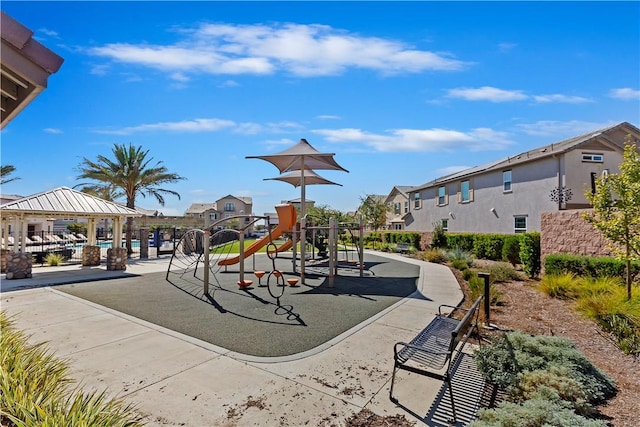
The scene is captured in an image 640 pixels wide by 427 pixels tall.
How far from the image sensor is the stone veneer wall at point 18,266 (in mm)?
11648

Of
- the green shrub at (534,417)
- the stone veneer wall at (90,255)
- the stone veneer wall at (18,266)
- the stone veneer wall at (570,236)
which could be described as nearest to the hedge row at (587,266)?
the stone veneer wall at (570,236)

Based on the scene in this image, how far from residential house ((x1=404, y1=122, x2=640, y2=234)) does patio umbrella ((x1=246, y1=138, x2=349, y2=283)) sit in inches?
442

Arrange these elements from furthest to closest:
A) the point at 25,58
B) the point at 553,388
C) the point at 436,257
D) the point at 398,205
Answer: the point at 398,205
the point at 436,257
the point at 553,388
the point at 25,58

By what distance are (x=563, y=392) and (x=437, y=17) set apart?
842 centimetres

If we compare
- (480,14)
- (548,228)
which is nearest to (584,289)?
(548,228)

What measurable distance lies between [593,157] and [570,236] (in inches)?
394

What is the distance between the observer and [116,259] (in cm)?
1420

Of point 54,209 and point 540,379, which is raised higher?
point 54,209

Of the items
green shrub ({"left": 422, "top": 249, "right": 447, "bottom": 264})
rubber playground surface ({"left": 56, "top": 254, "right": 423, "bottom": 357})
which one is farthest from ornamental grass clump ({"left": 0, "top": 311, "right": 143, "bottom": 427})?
green shrub ({"left": 422, "top": 249, "right": 447, "bottom": 264})

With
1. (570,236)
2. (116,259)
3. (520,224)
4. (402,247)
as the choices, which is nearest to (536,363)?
(570,236)

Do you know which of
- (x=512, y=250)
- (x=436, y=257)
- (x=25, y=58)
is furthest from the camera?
(x=436, y=257)

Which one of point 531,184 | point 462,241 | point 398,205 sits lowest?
point 462,241

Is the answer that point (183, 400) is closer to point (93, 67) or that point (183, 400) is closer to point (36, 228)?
point (93, 67)

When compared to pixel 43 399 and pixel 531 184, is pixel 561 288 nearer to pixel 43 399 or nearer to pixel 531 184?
pixel 43 399
